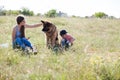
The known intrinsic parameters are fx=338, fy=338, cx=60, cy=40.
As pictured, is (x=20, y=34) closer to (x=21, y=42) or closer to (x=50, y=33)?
(x=21, y=42)

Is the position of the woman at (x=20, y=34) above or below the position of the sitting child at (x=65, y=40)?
above

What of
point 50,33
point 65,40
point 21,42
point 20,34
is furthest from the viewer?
point 65,40

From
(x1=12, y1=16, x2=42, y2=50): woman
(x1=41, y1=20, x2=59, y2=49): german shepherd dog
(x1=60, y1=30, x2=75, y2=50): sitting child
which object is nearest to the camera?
(x1=12, y1=16, x2=42, y2=50): woman

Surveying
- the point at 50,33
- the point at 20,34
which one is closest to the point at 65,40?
the point at 50,33

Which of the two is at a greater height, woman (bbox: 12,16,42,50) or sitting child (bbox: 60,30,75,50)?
woman (bbox: 12,16,42,50)

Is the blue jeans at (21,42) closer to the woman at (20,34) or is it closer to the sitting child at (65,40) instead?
the woman at (20,34)

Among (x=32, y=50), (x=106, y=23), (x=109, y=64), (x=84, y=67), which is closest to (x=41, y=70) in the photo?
(x=84, y=67)

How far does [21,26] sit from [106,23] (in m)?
17.2

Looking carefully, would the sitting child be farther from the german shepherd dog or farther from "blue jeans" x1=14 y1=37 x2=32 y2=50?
"blue jeans" x1=14 y1=37 x2=32 y2=50

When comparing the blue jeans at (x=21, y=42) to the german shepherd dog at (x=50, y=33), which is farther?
the german shepherd dog at (x=50, y=33)

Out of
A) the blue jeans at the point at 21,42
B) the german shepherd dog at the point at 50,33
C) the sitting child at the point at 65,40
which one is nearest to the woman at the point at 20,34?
the blue jeans at the point at 21,42

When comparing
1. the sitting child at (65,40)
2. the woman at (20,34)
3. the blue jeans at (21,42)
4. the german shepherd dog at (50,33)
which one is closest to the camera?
the blue jeans at (21,42)

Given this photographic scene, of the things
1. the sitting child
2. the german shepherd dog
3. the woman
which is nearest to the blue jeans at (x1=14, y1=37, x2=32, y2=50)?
the woman

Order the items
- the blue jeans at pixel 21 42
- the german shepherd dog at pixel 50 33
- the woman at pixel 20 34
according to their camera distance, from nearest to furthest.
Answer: the blue jeans at pixel 21 42
the woman at pixel 20 34
the german shepherd dog at pixel 50 33
